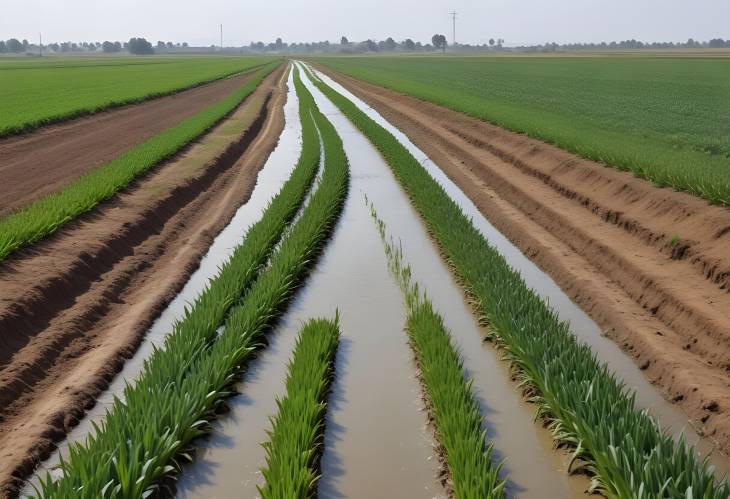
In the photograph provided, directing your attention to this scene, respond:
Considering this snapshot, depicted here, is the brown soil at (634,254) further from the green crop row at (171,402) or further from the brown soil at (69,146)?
the brown soil at (69,146)

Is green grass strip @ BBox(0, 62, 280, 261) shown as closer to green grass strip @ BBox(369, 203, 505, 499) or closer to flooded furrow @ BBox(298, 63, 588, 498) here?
flooded furrow @ BBox(298, 63, 588, 498)

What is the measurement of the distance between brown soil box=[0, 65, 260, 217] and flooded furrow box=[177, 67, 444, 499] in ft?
23.0

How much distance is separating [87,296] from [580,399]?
599cm

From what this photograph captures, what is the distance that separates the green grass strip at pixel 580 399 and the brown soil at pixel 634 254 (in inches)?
28.4

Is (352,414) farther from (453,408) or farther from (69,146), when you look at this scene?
(69,146)

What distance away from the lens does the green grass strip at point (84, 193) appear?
10.0 meters

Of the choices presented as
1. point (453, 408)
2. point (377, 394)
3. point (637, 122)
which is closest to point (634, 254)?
point (377, 394)

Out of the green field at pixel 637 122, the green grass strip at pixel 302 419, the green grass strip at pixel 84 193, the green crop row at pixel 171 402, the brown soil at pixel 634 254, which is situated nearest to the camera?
the green crop row at pixel 171 402

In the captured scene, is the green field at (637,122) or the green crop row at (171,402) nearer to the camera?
the green crop row at (171,402)

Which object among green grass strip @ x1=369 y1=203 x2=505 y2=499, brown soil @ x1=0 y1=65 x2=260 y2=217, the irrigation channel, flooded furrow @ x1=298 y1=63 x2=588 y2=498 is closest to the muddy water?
the irrigation channel

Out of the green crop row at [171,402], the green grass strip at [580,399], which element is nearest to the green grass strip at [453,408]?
the green grass strip at [580,399]

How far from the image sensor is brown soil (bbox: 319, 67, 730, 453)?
6.80 metres

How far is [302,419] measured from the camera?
5.35 metres

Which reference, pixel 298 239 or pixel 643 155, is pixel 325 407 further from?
pixel 643 155
